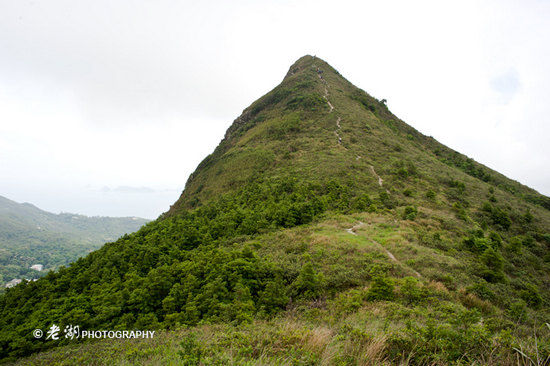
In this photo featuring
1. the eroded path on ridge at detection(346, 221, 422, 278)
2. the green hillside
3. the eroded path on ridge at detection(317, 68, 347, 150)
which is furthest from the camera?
the eroded path on ridge at detection(317, 68, 347, 150)

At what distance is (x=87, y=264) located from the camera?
23.8m

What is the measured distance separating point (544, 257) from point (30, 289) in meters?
45.9

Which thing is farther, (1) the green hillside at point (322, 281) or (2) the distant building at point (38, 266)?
(2) the distant building at point (38, 266)

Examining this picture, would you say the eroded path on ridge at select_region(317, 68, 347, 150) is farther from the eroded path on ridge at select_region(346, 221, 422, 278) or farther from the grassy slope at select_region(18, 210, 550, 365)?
the grassy slope at select_region(18, 210, 550, 365)

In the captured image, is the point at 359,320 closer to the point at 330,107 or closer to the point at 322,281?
the point at 322,281

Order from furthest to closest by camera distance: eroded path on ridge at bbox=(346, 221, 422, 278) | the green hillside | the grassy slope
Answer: eroded path on ridge at bbox=(346, 221, 422, 278) < the green hillside < the grassy slope

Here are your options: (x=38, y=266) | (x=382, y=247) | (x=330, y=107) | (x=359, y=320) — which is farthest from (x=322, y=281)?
(x=38, y=266)

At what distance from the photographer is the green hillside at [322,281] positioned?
174 inches

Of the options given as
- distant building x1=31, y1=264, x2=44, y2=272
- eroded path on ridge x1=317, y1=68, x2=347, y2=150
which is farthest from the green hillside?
distant building x1=31, y1=264, x2=44, y2=272

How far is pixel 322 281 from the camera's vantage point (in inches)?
393

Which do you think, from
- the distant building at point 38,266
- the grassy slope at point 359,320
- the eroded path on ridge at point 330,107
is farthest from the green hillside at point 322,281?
the distant building at point 38,266

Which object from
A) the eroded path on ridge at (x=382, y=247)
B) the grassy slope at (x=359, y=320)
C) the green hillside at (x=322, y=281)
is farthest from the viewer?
the eroded path on ridge at (x=382, y=247)

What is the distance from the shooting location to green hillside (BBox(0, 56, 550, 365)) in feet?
14.5

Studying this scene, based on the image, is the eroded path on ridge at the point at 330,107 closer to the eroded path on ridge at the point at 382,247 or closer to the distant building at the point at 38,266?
the eroded path on ridge at the point at 382,247
